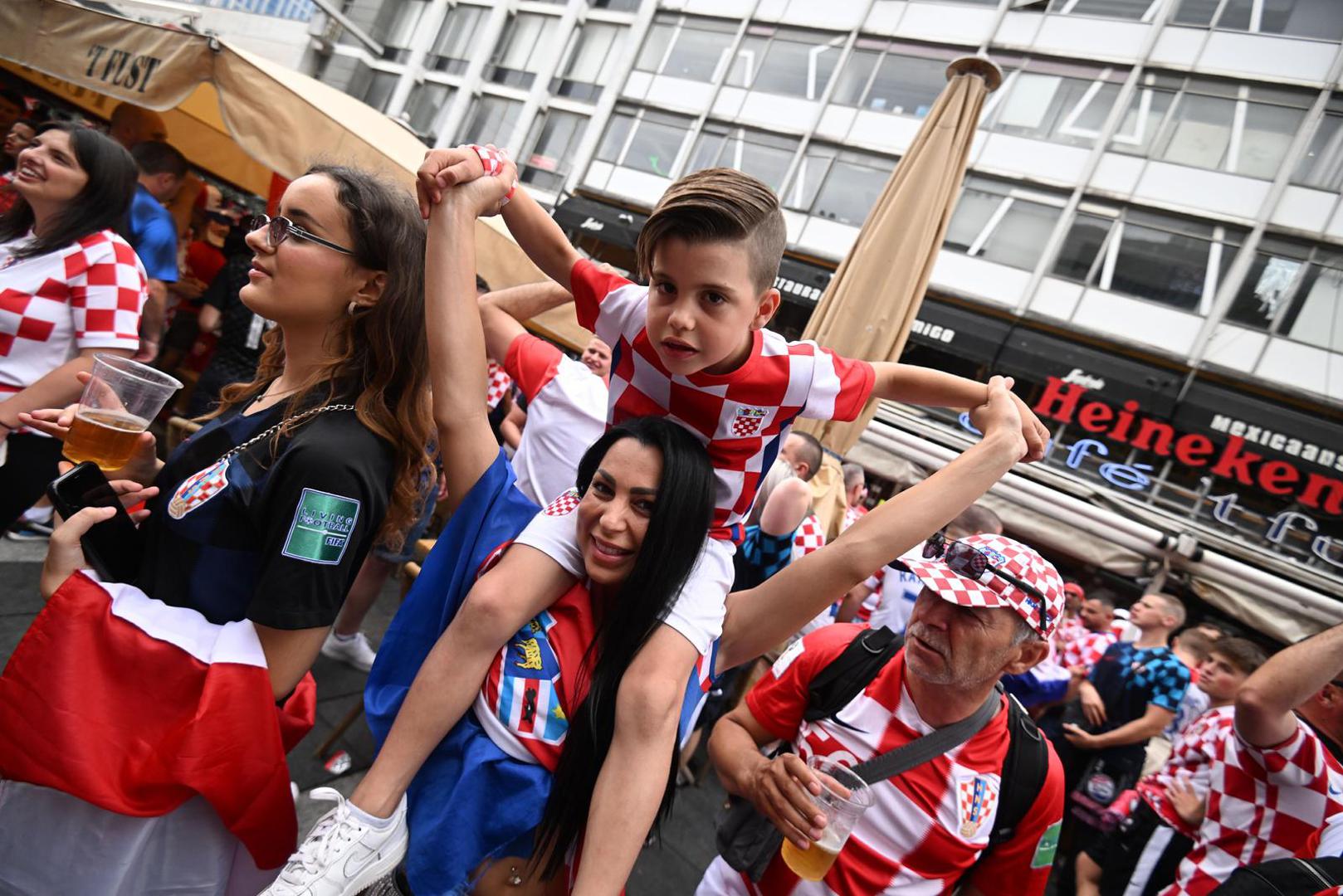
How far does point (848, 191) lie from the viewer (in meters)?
19.5

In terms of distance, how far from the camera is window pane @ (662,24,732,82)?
22.2 m

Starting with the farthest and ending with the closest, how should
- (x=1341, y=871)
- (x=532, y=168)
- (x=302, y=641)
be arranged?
(x=532, y=168), (x=1341, y=871), (x=302, y=641)

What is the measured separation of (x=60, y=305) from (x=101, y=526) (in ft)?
4.88

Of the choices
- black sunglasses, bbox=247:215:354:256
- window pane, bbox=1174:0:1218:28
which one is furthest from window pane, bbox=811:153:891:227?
black sunglasses, bbox=247:215:354:256

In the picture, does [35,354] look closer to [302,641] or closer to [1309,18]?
[302,641]

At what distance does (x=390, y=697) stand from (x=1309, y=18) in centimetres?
2333

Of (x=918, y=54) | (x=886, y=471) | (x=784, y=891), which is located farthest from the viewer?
(x=918, y=54)

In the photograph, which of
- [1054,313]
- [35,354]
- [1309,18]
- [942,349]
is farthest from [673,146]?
[35,354]

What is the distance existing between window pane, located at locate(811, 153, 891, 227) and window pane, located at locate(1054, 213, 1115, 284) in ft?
16.0

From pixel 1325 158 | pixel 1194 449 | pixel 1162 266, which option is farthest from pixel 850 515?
pixel 1325 158

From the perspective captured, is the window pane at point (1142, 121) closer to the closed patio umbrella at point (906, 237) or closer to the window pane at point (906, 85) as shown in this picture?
the window pane at point (906, 85)

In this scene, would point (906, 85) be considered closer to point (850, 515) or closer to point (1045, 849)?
point (850, 515)

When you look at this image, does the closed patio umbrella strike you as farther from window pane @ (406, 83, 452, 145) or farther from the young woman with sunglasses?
window pane @ (406, 83, 452, 145)

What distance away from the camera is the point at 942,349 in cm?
1738
